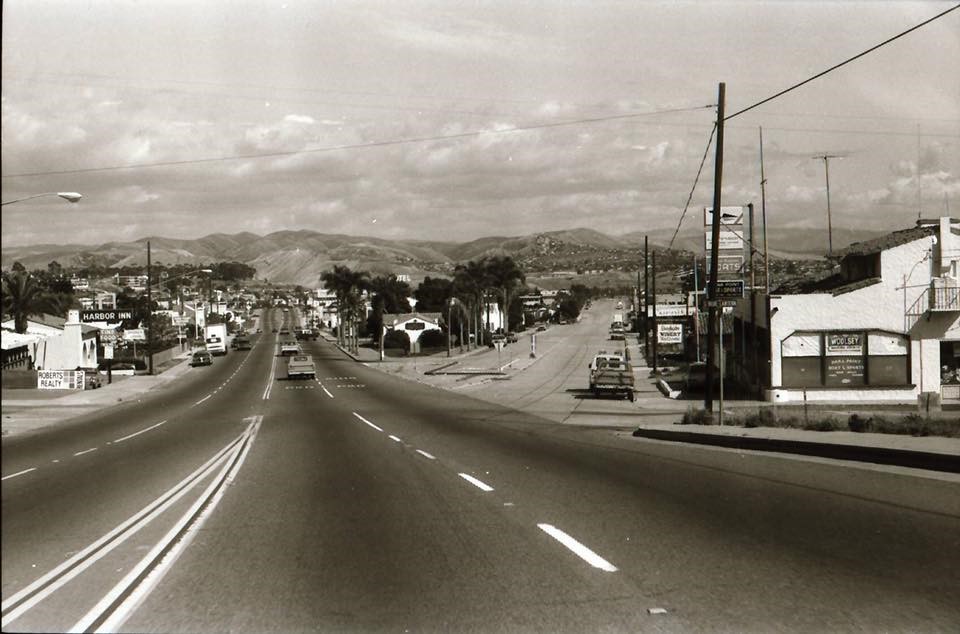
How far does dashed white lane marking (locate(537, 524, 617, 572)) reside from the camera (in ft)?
26.9

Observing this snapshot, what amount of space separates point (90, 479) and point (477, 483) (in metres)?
6.53

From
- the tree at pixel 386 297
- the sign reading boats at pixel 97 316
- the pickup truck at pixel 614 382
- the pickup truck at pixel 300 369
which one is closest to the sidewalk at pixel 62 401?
the sign reading boats at pixel 97 316

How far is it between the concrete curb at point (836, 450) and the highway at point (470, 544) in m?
0.68

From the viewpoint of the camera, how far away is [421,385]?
52719 millimetres

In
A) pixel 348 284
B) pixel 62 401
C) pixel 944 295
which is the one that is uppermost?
pixel 348 284

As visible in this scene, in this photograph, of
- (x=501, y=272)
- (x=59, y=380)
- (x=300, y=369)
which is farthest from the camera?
(x=501, y=272)

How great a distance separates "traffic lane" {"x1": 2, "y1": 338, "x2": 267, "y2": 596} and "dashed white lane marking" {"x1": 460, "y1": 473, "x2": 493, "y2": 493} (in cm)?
462

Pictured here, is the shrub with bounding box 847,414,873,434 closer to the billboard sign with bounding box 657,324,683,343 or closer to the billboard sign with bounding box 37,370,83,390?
the billboard sign with bounding box 657,324,683,343

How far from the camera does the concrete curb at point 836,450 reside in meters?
13.8

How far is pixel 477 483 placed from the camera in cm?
1391

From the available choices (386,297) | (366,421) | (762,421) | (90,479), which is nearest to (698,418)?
(762,421)

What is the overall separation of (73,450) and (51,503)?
941cm

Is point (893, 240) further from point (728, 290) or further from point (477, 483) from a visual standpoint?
point (477, 483)

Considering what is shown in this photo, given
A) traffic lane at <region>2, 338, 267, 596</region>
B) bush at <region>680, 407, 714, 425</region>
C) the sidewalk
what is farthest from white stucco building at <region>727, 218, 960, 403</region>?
the sidewalk
